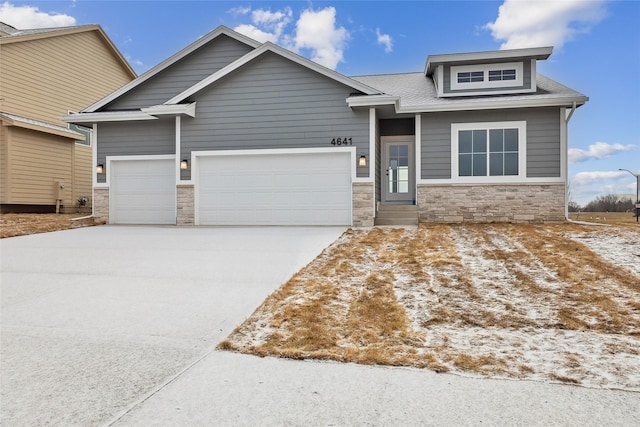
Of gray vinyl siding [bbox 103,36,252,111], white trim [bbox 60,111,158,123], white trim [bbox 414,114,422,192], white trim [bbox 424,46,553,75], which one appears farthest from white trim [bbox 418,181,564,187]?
white trim [bbox 60,111,158,123]

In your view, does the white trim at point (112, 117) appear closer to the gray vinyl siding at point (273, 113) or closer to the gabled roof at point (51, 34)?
the gray vinyl siding at point (273, 113)

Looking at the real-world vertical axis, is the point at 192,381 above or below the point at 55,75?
below

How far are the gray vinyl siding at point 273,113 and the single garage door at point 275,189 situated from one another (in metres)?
0.43

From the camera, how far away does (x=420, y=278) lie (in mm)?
5496

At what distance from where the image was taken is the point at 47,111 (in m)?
16.5

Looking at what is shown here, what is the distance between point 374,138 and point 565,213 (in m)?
5.64

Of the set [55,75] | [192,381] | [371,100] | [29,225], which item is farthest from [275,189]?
[55,75]

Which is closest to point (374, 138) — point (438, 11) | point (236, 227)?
point (236, 227)

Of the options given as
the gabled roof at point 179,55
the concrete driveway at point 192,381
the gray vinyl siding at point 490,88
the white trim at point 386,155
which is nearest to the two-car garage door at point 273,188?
the white trim at point 386,155

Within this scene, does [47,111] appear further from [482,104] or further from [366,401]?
[366,401]

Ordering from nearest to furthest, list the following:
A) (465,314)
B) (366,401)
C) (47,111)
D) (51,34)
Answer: (366,401)
(465,314)
(51,34)
(47,111)

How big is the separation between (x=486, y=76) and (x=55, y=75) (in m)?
16.9

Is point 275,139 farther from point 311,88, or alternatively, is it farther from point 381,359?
point 381,359

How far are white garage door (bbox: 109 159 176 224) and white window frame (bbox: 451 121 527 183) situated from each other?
8.43 m
